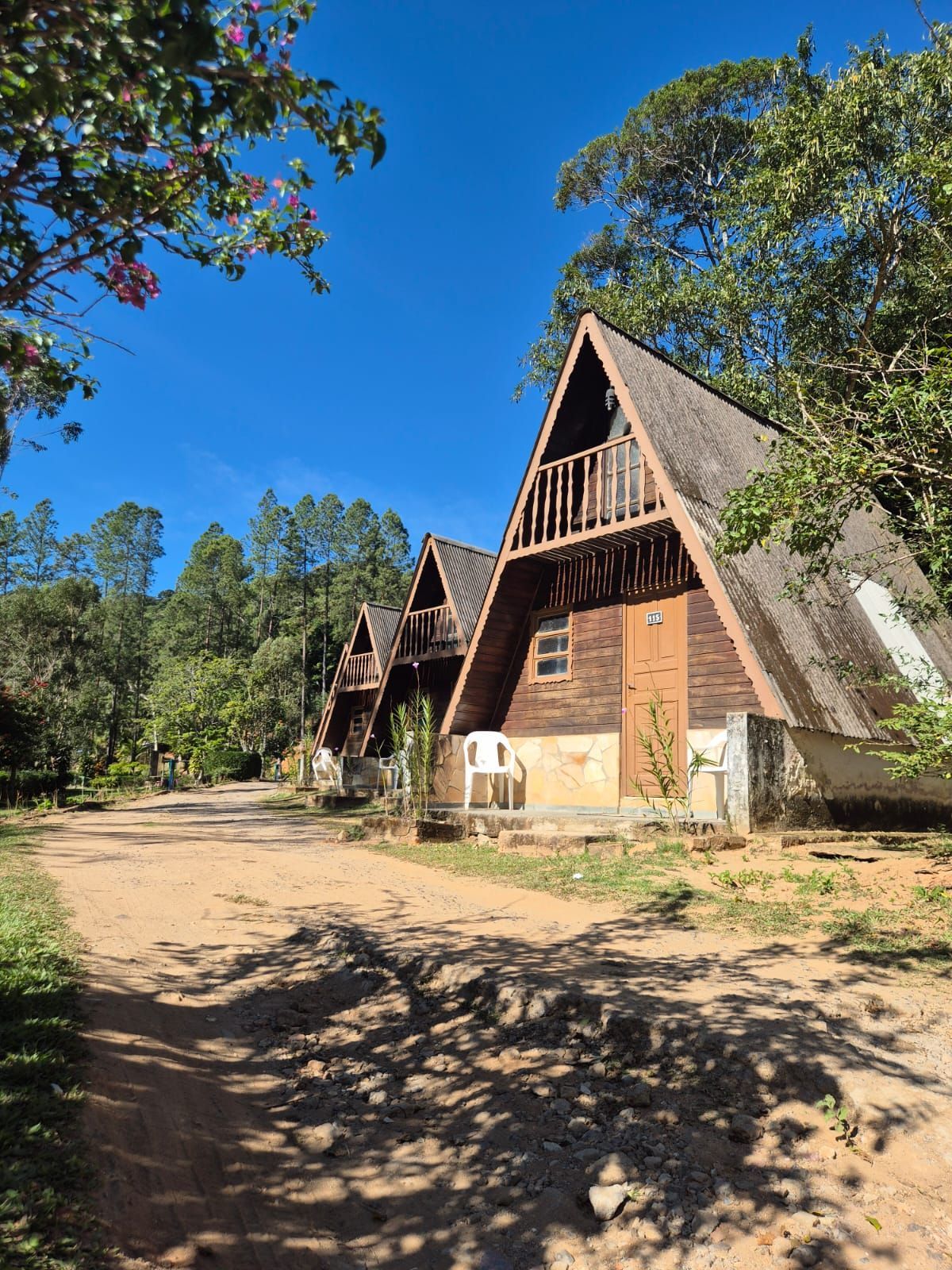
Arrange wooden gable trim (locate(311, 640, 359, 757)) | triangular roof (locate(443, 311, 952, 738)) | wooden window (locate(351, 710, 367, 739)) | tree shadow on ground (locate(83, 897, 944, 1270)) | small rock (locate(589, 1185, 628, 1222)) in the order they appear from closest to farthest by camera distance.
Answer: tree shadow on ground (locate(83, 897, 944, 1270)) → small rock (locate(589, 1185, 628, 1222)) → triangular roof (locate(443, 311, 952, 738)) → wooden window (locate(351, 710, 367, 739)) → wooden gable trim (locate(311, 640, 359, 757))

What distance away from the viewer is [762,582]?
10.5 m

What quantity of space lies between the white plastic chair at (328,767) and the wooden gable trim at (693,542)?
14744 millimetres

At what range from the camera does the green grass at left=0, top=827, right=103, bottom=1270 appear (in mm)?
2254

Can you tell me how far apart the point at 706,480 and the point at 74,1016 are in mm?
9929

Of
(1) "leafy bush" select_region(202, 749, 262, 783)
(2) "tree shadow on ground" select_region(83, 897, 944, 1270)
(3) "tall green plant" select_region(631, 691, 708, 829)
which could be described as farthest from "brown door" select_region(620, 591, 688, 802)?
(1) "leafy bush" select_region(202, 749, 262, 783)

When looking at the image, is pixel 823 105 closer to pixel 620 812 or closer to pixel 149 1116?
pixel 620 812

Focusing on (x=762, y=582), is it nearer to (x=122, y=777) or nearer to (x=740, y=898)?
(x=740, y=898)

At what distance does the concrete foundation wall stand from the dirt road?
9.31 feet

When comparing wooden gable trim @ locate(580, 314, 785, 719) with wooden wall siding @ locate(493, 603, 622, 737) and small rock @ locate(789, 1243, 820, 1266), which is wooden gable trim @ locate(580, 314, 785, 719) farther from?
small rock @ locate(789, 1243, 820, 1266)

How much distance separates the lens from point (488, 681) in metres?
14.0

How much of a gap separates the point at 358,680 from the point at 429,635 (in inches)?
268

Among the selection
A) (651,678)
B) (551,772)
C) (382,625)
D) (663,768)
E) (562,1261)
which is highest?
(382,625)

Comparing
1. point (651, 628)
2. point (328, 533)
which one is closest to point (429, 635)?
point (651, 628)

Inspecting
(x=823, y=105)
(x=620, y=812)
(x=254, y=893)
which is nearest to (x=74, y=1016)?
(x=254, y=893)
